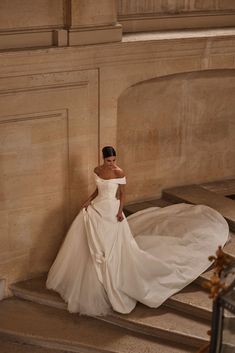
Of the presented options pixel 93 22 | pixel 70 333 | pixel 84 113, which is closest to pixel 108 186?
pixel 84 113

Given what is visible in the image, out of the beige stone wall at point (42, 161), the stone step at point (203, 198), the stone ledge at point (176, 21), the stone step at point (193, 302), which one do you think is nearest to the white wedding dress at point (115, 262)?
the stone step at point (193, 302)

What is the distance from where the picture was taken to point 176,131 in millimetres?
12297

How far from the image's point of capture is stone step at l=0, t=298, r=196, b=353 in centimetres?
969

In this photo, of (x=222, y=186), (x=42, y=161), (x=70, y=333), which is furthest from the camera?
(x=222, y=186)

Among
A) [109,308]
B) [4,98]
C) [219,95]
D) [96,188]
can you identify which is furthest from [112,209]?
[219,95]

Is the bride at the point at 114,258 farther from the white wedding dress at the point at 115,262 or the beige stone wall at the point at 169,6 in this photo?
the beige stone wall at the point at 169,6

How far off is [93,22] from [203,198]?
3235 millimetres

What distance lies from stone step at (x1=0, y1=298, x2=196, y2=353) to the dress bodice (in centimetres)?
158

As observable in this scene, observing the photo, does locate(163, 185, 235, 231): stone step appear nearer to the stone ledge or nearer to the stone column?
the stone ledge

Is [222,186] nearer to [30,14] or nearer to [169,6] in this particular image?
[169,6]

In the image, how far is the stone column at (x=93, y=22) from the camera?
33.9 ft

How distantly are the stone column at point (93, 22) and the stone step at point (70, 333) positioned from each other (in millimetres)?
3505

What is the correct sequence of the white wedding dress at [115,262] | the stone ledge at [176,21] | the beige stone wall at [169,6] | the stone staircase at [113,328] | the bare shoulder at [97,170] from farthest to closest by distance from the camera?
the stone ledge at [176,21] < the beige stone wall at [169,6] < the bare shoulder at [97,170] < the white wedding dress at [115,262] < the stone staircase at [113,328]

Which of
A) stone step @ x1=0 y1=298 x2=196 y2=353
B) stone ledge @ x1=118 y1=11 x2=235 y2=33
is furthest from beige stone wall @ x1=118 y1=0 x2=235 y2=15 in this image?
stone step @ x1=0 y1=298 x2=196 y2=353
